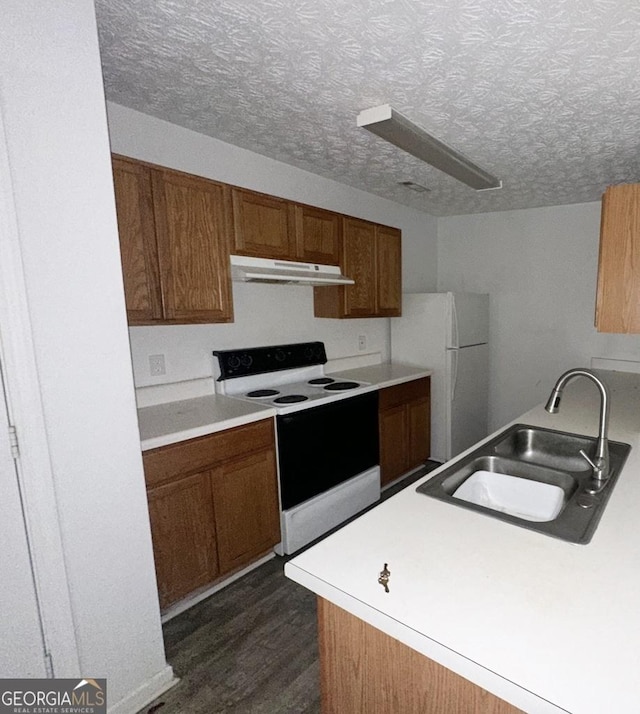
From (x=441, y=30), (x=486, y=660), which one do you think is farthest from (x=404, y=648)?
(x=441, y=30)

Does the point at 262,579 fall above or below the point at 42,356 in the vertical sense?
below

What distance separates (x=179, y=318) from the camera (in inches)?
80.2

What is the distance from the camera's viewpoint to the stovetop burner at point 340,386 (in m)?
2.75

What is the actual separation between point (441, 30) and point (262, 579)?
2.57 meters

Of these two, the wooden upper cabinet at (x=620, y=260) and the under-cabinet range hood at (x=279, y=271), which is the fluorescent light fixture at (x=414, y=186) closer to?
the under-cabinet range hood at (x=279, y=271)

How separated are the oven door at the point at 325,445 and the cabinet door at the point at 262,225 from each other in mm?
968

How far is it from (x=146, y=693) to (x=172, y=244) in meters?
1.84

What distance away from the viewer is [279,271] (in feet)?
7.93

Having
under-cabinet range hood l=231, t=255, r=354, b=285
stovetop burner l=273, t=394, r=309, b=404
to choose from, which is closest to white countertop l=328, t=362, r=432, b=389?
stovetop burner l=273, t=394, r=309, b=404

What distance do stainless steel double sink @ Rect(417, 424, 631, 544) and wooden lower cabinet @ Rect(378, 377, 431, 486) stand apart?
1.37 meters

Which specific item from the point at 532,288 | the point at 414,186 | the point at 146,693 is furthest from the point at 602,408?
the point at 532,288

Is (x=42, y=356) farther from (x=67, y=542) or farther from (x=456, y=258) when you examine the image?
(x=456, y=258)

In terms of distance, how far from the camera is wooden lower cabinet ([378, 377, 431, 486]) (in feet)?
10.3

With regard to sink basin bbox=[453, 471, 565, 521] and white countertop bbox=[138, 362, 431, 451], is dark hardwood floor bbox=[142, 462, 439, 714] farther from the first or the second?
sink basin bbox=[453, 471, 565, 521]
